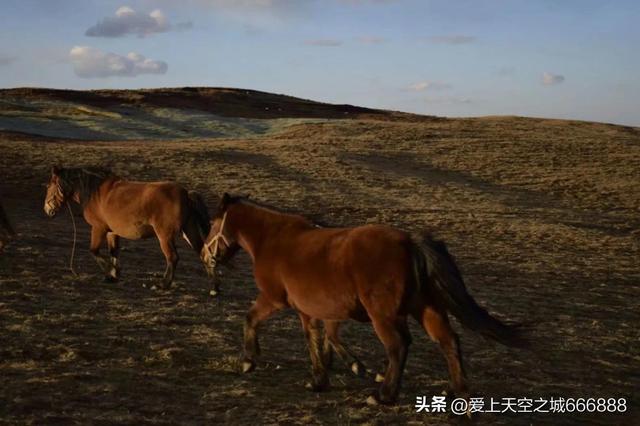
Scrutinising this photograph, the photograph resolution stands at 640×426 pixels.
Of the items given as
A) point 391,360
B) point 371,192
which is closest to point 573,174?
point 371,192

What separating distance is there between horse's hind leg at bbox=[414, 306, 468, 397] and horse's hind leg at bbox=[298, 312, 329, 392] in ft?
3.68

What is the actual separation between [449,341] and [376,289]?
81 centimetres

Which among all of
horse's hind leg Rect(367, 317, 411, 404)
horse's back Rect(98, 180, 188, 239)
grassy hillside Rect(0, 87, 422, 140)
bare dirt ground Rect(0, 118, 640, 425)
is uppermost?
grassy hillside Rect(0, 87, 422, 140)

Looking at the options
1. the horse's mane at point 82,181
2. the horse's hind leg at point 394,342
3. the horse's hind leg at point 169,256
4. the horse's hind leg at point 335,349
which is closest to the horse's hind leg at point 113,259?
the horse's mane at point 82,181

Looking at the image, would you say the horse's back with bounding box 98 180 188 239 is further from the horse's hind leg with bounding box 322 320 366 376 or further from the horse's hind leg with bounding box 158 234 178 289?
the horse's hind leg with bounding box 322 320 366 376

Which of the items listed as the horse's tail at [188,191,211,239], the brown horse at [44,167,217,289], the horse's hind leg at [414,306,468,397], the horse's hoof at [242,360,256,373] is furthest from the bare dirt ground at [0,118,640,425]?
the horse's tail at [188,191,211,239]

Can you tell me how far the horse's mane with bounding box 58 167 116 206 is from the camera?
11.3 metres

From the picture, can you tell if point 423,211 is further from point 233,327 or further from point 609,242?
point 233,327

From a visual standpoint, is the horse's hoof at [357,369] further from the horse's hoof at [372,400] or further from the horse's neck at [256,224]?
the horse's neck at [256,224]

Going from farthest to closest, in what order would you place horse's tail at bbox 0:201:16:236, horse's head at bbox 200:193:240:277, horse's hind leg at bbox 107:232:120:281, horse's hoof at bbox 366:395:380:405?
horse's tail at bbox 0:201:16:236 → horse's hind leg at bbox 107:232:120:281 → horse's head at bbox 200:193:240:277 → horse's hoof at bbox 366:395:380:405

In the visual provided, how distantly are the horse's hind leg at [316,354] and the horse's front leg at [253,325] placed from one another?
1.19ft

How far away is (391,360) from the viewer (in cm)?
577

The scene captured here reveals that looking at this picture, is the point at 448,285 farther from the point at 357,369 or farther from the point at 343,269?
the point at 357,369

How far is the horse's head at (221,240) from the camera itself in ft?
23.2
